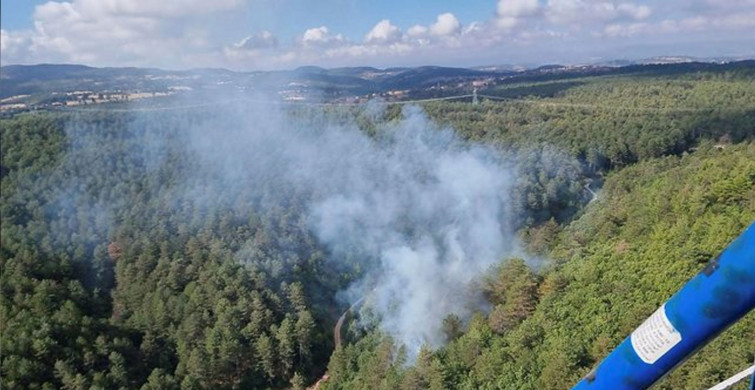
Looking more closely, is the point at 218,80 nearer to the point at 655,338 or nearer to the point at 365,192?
the point at 365,192

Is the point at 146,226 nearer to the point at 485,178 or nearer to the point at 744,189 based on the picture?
the point at 485,178

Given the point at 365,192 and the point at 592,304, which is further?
the point at 365,192

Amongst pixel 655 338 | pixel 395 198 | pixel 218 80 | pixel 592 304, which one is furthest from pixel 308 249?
pixel 655 338

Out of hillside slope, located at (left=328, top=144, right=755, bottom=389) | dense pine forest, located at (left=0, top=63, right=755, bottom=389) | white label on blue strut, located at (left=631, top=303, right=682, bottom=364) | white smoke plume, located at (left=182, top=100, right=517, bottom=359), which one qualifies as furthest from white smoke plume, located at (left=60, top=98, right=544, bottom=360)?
white label on blue strut, located at (left=631, top=303, right=682, bottom=364)

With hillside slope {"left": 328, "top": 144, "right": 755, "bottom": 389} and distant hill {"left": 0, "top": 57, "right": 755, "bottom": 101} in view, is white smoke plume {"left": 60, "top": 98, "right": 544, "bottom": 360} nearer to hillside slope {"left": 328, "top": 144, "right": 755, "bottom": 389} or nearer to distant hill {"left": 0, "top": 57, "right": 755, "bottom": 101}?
hillside slope {"left": 328, "top": 144, "right": 755, "bottom": 389}

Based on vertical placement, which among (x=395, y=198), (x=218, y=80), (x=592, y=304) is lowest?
(x=395, y=198)

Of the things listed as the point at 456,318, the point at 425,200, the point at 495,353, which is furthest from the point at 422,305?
the point at 425,200
